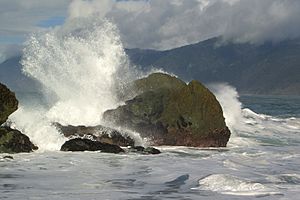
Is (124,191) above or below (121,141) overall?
below

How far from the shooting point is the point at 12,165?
652 inches

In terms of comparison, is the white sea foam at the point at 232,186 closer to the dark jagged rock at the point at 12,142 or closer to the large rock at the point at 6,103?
the dark jagged rock at the point at 12,142

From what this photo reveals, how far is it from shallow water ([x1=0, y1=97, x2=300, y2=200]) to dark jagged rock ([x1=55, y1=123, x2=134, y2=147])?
2.15 meters

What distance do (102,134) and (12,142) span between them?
191 inches

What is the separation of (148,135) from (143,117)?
1275mm

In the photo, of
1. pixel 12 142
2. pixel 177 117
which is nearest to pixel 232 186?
pixel 12 142

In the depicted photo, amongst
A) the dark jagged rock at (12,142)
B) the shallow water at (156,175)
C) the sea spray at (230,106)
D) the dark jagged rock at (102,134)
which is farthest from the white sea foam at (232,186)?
the sea spray at (230,106)

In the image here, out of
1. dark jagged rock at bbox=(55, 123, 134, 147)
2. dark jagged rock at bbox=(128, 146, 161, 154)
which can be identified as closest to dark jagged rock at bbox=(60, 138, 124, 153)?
dark jagged rock at bbox=(128, 146, 161, 154)

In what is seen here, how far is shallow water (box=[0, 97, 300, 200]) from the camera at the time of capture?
12.0 m

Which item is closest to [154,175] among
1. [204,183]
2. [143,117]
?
[204,183]

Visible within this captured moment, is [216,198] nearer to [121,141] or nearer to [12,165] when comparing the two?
[12,165]

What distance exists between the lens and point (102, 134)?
79.1 ft

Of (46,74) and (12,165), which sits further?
Answer: (46,74)

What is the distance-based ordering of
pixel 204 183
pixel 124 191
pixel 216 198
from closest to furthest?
1. pixel 216 198
2. pixel 124 191
3. pixel 204 183
